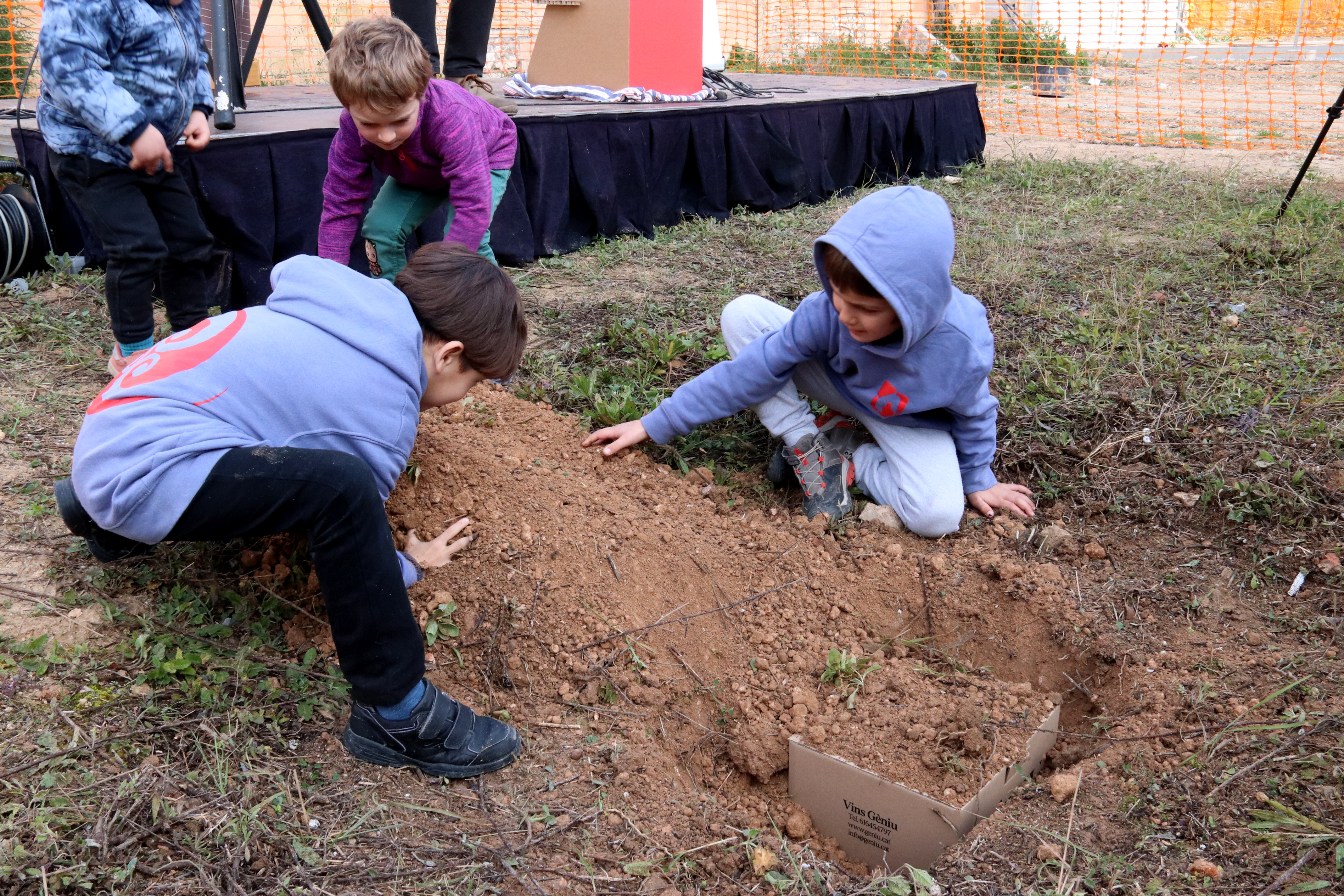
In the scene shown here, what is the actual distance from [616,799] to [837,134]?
5.39m

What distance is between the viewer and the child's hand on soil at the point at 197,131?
3129mm

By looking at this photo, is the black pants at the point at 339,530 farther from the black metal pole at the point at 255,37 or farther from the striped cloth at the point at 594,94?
the striped cloth at the point at 594,94

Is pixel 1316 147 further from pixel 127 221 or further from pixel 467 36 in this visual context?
pixel 127 221

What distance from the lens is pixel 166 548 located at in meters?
2.12

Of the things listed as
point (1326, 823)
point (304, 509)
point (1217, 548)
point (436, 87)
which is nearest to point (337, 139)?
point (436, 87)

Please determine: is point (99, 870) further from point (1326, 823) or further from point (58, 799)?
point (1326, 823)

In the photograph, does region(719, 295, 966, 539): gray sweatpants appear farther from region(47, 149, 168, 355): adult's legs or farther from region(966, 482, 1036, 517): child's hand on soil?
region(47, 149, 168, 355): adult's legs

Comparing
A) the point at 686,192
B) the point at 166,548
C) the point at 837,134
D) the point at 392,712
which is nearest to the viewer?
the point at 392,712

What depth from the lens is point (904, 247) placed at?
208 cm

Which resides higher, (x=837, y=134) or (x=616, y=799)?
(x=837, y=134)

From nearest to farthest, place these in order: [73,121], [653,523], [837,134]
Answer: [653,523] < [73,121] < [837,134]

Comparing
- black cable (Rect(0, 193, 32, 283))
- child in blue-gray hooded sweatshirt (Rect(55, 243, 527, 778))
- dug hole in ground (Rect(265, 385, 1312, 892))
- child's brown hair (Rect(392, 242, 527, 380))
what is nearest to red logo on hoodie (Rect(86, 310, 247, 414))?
child in blue-gray hooded sweatshirt (Rect(55, 243, 527, 778))

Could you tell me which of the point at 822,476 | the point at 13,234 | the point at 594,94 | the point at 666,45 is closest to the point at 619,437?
the point at 822,476

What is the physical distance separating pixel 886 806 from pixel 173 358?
61.1 inches
